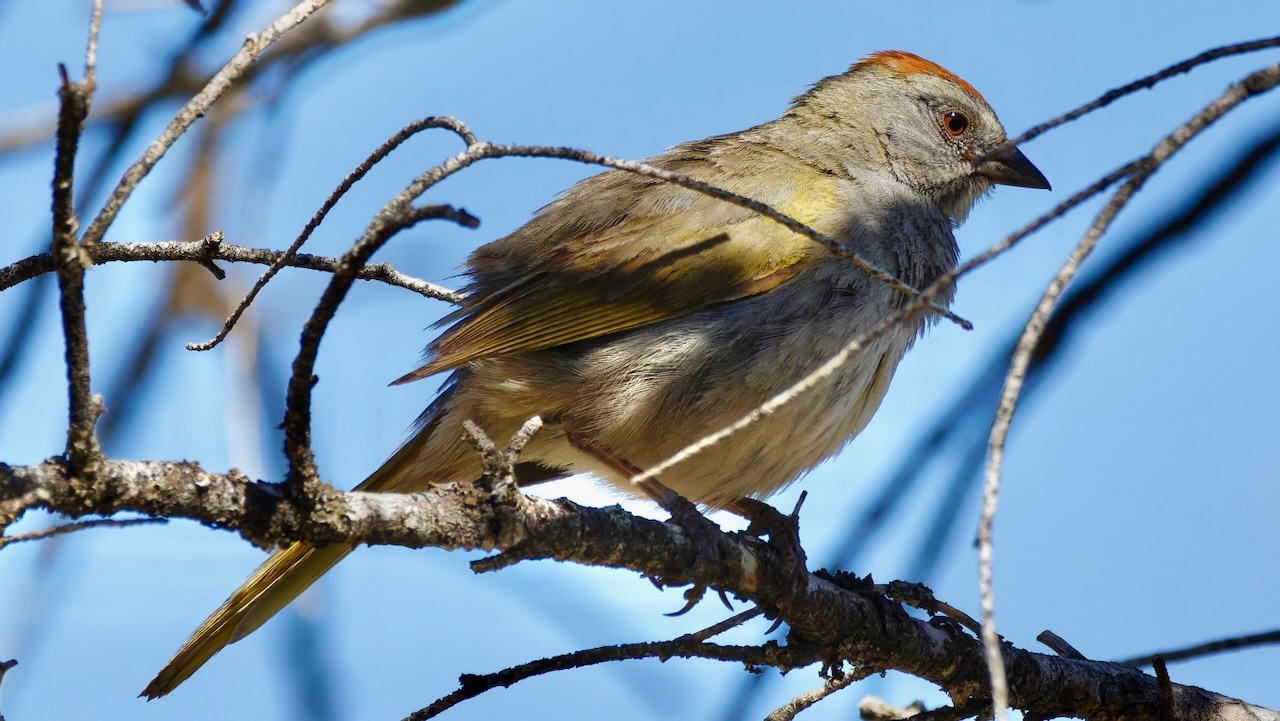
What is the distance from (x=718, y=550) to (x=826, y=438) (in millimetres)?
933

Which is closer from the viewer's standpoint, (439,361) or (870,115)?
(439,361)

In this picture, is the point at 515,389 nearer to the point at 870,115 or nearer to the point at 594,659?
the point at 594,659

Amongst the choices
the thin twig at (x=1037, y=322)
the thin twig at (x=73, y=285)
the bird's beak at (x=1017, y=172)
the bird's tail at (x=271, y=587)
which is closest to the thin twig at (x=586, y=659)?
the bird's tail at (x=271, y=587)

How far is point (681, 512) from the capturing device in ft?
12.0

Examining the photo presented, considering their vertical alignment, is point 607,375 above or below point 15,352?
below

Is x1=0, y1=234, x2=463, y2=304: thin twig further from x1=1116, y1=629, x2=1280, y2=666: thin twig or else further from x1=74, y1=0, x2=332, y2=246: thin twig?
x1=1116, y1=629, x2=1280, y2=666: thin twig

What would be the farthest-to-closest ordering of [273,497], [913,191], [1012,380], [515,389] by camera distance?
[913,191]
[515,389]
[273,497]
[1012,380]

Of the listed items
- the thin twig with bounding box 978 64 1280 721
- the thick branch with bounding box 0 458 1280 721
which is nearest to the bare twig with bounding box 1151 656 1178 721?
the thick branch with bounding box 0 458 1280 721

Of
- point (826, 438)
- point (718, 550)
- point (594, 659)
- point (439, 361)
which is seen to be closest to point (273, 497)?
point (594, 659)

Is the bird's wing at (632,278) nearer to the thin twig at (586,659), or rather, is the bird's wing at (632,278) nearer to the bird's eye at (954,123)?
the thin twig at (586,659)

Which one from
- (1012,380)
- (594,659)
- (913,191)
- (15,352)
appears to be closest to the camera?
(1012,380)

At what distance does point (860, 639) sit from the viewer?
12.2ft

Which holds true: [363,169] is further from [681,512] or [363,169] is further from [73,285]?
[681,512]

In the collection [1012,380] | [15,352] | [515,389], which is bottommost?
[1012,380]
